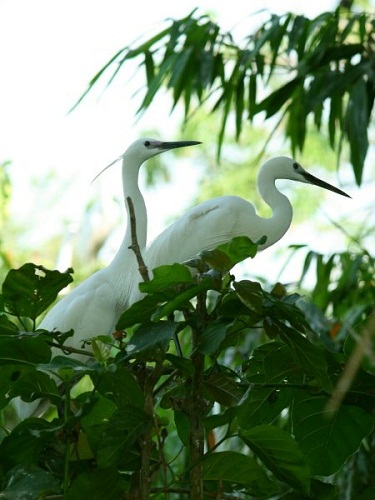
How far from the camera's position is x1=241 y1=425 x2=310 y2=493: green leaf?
97cm

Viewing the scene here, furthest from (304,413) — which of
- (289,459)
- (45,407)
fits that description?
(45,407)

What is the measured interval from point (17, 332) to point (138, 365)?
0.43ft

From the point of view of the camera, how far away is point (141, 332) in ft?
3.15

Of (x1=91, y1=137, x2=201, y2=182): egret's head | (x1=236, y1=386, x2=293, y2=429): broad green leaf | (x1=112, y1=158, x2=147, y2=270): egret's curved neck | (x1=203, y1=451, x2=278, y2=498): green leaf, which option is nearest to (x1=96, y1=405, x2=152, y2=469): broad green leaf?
(x1=203, y1=451, x2=278, y2=498): green leaf

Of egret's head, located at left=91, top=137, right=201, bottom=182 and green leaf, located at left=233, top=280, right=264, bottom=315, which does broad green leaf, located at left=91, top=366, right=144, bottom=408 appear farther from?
egret's head, located at left=91, top=137, right=201, bottom=182

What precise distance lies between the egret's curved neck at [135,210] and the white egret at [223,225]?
0.68 feet

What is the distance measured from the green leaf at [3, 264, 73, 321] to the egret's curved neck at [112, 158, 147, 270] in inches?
38.7

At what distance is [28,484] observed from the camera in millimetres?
885

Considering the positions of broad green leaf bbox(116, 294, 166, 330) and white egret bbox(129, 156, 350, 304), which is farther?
white egret bbox(129, 156, 350, 304)

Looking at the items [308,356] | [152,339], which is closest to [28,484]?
[152,339]

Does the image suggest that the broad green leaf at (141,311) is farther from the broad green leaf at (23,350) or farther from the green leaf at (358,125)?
the green leaf at (358,125)

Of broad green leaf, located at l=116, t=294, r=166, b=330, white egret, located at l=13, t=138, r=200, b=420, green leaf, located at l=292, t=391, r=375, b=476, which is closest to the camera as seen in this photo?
broad green leaf, located at l=116, t=294, r=166, b=330

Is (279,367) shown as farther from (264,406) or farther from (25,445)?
(25,445)

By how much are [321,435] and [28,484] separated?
0.38 meters
